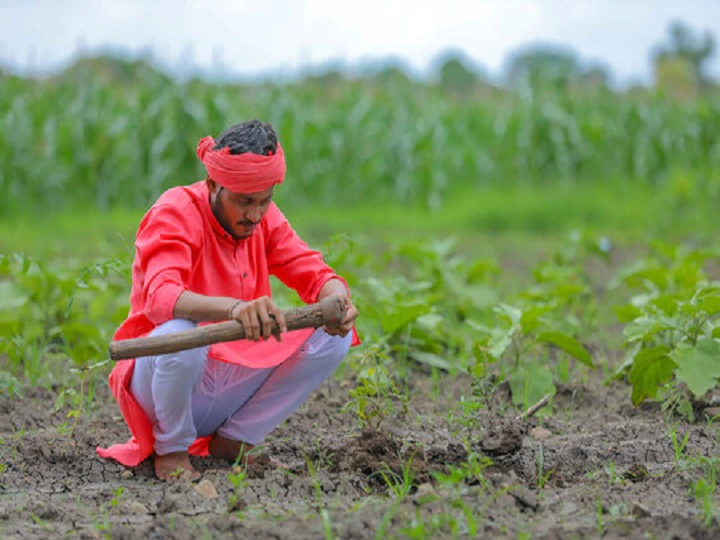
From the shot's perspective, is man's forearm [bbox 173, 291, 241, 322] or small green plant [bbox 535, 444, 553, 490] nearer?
man's forearm [bbox 173, 291, 241, 322]

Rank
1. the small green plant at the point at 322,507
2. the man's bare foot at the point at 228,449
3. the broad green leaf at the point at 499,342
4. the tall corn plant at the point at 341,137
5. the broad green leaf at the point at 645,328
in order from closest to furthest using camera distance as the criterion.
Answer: the small green plant at the point at 322,507 < the man's bare foot at the point at 228,449 < the broad green leaf at the point at 645,328 < the broad green leaf at the point at 499,342 < the tall corn plant at the point at 341,137

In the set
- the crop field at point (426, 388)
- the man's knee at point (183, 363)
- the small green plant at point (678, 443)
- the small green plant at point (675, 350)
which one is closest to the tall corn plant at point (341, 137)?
the crop field at point (426, 388)

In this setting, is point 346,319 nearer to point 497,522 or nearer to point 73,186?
point 497,522

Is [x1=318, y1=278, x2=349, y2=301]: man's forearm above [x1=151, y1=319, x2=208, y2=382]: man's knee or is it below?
above

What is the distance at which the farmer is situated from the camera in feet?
9.91

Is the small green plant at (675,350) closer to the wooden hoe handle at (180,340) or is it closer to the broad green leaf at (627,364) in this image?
the broad green leaf at (627,364)

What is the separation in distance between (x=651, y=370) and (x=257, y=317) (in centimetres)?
180

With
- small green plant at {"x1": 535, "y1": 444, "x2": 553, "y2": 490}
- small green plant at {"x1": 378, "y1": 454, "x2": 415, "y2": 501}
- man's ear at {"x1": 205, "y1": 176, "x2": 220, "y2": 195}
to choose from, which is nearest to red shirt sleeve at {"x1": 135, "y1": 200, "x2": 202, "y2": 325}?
man's ear at {"x1": 205, "y1": 176, "x2": 220, "y2": 195}

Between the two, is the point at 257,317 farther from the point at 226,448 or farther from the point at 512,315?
the point at 512,315

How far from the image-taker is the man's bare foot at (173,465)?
3248mm

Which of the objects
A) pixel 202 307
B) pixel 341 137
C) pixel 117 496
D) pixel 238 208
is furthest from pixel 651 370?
pixel 341 137

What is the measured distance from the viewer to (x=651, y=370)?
3.87 meters

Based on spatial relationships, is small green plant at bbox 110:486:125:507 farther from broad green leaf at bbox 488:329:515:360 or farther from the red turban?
broad green leaf at bbox 488:329:515:360

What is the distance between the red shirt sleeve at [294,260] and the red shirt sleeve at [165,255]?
344 mm
